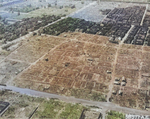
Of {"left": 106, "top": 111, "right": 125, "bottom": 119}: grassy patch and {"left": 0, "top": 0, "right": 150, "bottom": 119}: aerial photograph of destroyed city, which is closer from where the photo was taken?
{"left": 106, "top": 111, "right": 125, "bottom": 119}: grassy patch

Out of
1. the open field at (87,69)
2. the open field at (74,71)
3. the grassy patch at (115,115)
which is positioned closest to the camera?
the grassy patch at (115,115)

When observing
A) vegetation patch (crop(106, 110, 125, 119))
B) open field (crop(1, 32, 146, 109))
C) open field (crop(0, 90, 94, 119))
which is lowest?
vegetation patch (crop(106, 110, 125, 119))

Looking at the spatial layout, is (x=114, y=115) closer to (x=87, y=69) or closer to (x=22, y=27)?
(x=87, y=69)

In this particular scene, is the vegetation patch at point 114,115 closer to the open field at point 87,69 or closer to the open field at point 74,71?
the open field at point 87,69

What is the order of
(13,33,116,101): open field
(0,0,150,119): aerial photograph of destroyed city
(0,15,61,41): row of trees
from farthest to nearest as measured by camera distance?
1. (0,15,61,41): row of trees
2. (13,33,116,101): open field
3. (0,0,150,119): aerial photograph of destroyed city

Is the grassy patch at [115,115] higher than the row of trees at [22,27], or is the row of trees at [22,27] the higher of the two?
the row of trees at [22,27]

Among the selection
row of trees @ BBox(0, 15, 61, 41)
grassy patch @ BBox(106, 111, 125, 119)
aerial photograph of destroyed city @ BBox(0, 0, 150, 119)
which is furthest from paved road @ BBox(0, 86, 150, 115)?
row of trees @ BBox(0, 15, 61, 41)

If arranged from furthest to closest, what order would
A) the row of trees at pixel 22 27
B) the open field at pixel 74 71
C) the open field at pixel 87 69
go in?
the row of trees at pixel 22 27, the open field at pixel 74 71, the open field at pixel 87 69

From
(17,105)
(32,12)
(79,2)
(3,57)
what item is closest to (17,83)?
(17,105)

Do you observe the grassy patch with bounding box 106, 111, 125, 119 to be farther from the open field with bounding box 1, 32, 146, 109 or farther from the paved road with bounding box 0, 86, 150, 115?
the open field with bounding box 1, 32, 146, 109

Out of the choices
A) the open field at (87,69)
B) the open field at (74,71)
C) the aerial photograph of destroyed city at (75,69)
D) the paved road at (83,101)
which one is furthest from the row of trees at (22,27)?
the paved road at (83,101)
